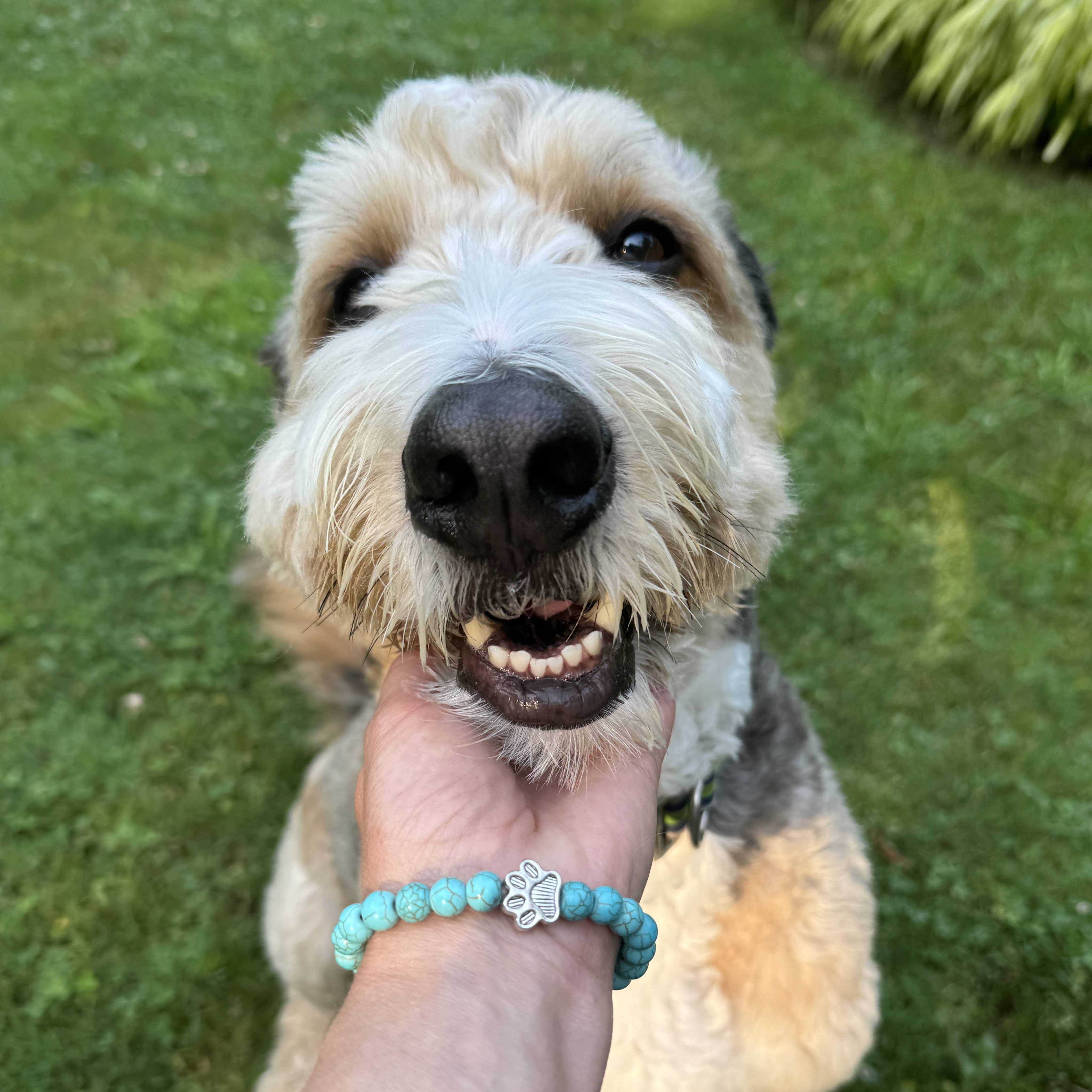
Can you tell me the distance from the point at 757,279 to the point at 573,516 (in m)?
1.63

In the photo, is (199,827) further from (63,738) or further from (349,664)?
(349,664)

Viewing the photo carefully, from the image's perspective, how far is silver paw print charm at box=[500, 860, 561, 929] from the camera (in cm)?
155

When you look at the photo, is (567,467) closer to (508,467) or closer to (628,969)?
(508,467)

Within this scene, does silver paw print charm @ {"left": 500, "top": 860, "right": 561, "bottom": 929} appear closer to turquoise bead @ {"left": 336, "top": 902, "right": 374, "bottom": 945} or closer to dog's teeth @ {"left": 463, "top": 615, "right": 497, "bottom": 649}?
turquoise bead @ {"left": 336, "top": 902, "right": 374, "bottom": 945}

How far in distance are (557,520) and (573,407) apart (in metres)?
0.18

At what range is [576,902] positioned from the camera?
157 centimetres

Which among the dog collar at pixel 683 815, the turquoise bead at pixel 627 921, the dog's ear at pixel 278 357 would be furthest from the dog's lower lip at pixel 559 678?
the dog's ear at pixel 278 357

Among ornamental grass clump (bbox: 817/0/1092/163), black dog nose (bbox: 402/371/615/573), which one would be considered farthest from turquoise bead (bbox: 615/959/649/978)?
ornamental grass clump (bbox: 817/0/1092/163)

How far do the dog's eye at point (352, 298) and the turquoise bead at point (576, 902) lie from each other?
4.80ft

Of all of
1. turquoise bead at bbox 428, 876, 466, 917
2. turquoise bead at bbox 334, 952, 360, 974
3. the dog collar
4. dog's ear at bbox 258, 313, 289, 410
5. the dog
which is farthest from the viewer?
→ dog's ear at bbox 258, 313, 289, 410

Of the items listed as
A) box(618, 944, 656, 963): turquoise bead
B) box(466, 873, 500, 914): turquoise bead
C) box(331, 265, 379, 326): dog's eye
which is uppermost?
box(331, 265, 379, 326): dog's eye

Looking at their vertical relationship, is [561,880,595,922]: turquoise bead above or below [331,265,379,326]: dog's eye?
below

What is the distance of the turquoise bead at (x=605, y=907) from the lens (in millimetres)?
1604

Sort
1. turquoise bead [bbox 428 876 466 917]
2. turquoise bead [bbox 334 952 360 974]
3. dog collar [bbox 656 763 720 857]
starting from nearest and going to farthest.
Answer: turquoise bead [bbox 428 876 466 917], turquoise bead [bbox 334 952 360 974], dog collar [bbox 656 763 720 857]
